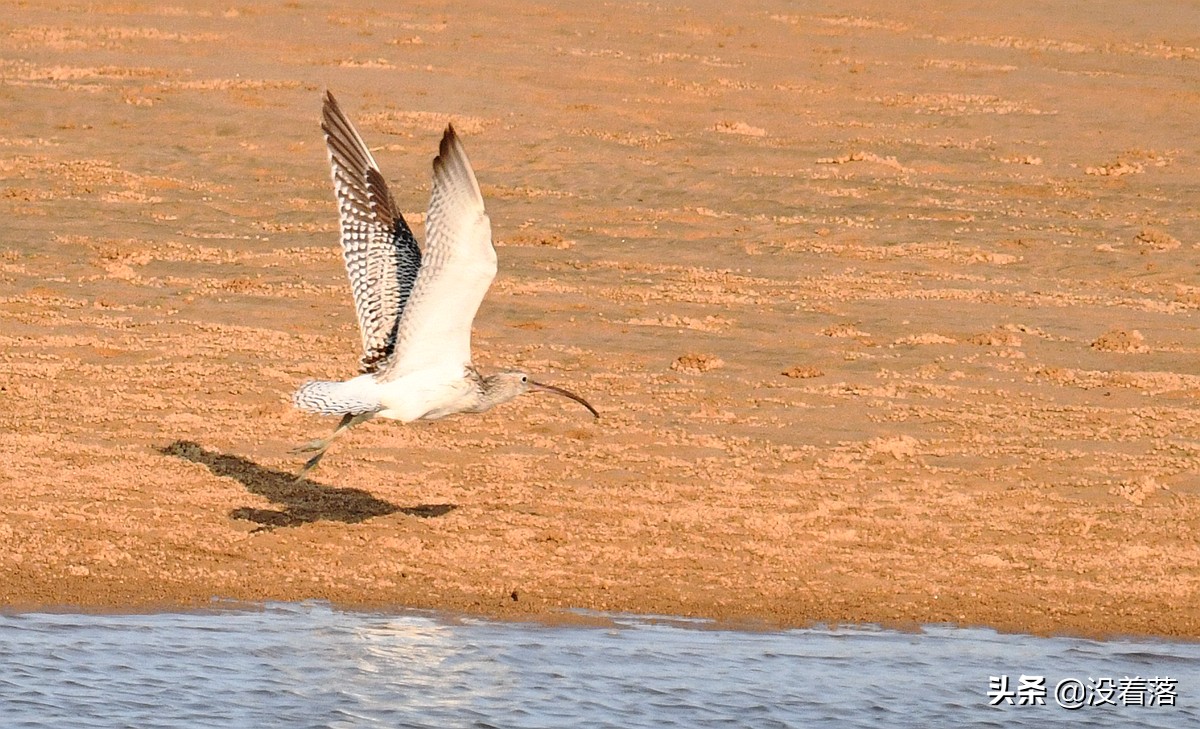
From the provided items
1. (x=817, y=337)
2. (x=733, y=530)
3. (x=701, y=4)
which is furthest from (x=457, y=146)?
(x=701, y=4)

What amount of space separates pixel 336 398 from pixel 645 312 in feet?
14.9

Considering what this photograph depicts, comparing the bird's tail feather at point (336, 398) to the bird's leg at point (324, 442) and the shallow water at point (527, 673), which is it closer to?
the bird's leg at point (324, 442)

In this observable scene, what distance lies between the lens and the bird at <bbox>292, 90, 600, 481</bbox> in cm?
887

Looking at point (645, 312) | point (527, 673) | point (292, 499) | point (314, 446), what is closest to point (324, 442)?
point (314, 446)

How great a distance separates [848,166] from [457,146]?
343 inches

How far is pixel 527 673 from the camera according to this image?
8.46 m

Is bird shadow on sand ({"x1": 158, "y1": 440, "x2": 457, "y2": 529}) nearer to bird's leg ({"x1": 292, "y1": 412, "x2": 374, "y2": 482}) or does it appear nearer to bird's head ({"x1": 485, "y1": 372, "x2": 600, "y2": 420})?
bird's leg ({"x1": 292, "y1": 412, "x2": 374, "y2": 482})

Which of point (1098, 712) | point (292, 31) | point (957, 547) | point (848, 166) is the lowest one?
point (1098, 712)

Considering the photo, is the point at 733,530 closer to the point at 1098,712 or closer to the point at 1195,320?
the point at 1098,712

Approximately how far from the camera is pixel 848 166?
17078 mm

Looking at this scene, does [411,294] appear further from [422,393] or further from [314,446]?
[314,446]

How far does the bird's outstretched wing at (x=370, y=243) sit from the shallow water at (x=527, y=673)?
143 cm

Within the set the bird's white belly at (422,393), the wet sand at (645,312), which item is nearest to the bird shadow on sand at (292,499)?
the wet sand at (645,312)

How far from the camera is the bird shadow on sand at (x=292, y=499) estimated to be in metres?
10.1
